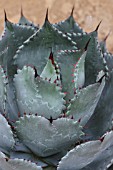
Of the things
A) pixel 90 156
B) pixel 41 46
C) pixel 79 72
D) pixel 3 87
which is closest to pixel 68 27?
pixel 41 46

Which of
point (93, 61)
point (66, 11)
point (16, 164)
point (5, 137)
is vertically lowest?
point (16, 164)

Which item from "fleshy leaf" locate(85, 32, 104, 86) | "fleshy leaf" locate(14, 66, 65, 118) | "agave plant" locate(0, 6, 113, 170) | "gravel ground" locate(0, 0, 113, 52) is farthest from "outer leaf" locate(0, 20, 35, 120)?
"gravel ground" locate(0, 0, 113, 52)

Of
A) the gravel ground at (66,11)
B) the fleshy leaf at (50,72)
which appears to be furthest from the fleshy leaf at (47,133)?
the gravel ground at (66,11)

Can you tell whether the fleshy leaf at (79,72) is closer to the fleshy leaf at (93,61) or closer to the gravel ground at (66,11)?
the fleshy leaf at (93,61)

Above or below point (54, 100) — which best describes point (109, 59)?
above

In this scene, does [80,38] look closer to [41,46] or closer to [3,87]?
[41,46]

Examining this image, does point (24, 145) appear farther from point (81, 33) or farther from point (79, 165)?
point (81, 33)
